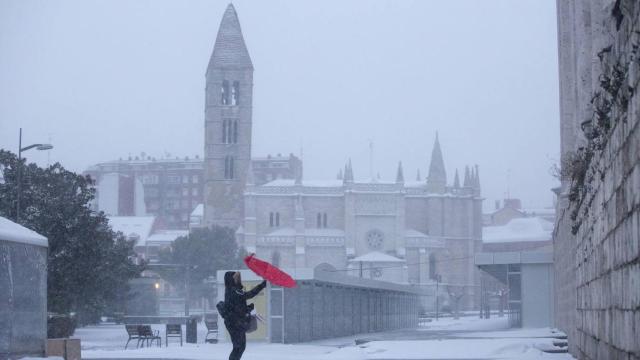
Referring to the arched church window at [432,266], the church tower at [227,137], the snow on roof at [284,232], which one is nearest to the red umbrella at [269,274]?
the snow on roof at [284,232]

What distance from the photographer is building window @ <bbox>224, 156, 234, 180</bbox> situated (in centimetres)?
11412

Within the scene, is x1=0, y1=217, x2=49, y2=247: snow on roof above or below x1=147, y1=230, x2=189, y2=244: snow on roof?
below

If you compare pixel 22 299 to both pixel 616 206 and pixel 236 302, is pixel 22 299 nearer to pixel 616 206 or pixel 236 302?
pixel 236 302

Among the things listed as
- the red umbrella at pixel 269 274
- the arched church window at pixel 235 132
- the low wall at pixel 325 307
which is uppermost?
the arched church window at pixel 235 132

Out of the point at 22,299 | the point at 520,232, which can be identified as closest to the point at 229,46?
the point at 520,232

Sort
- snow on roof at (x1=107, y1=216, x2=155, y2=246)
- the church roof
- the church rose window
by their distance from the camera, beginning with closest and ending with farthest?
the church rose window
the church roof
snow on roof at (x1=107, y1=216, x2=155, y2=246)

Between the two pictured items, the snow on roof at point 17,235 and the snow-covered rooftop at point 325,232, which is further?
the snow-covered rooftop at point 325,232

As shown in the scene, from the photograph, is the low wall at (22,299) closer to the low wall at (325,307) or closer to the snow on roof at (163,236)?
the low wall at (325,307)

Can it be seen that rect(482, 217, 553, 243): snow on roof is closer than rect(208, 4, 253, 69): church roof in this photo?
No

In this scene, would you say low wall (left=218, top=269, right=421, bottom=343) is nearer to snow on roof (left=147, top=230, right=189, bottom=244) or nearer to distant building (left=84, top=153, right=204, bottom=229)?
snow on roof (left=147, top=230, right=189, bottom=244)

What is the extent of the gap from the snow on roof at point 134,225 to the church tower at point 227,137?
82.9 feet

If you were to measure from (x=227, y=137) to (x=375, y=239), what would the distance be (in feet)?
67.1

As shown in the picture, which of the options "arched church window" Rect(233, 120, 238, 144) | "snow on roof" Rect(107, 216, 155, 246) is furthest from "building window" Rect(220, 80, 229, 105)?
"snow on roof" Rect(107, 216, 155, 246)

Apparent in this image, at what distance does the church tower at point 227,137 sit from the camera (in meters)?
112
